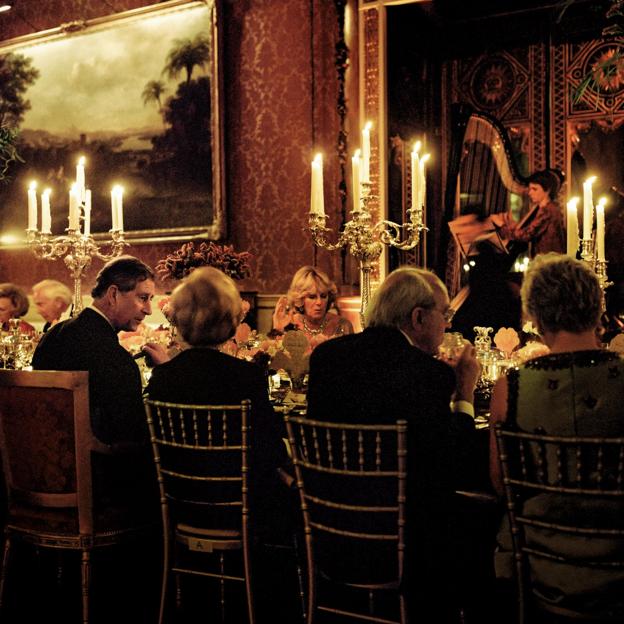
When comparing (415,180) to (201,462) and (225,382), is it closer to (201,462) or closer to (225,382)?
(225,382)

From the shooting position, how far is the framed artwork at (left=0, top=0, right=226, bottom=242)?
20.1 ft

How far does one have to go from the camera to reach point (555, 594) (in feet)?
5.97

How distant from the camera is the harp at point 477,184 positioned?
6.20 metres

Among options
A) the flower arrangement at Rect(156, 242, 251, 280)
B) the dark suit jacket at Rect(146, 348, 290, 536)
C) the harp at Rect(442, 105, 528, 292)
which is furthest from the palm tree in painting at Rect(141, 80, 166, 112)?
the dark suit jacket at Rect(146, 348, 290, 536)

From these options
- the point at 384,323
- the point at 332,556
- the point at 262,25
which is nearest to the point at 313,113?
the point at 262,25

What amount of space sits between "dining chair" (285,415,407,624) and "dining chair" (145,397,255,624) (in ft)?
0.85

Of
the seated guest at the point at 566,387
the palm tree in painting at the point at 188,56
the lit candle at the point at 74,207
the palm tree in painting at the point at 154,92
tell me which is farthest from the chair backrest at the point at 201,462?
the palm tree in painting at the point at 154,92

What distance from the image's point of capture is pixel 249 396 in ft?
7.68

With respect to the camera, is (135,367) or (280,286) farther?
(280,286)

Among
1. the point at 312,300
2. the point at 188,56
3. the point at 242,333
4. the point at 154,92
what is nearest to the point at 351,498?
the point at 242,333

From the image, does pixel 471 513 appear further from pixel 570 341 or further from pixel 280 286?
pixel 280 286

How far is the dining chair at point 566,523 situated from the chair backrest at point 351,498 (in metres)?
0.29

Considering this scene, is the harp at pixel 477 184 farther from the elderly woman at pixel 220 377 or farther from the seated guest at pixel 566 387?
the seated guest at pixel 566 387

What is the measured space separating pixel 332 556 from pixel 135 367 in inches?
43.3
